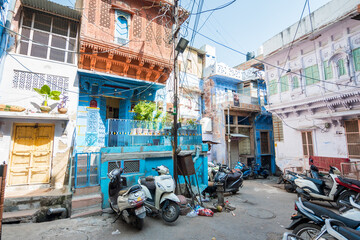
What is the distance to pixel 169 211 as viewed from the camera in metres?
5.21

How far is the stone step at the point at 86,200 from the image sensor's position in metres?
5.73

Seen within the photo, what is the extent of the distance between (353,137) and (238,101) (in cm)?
826

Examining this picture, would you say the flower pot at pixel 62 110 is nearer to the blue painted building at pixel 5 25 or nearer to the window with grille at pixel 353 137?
the blue painted building at pixel 5 25

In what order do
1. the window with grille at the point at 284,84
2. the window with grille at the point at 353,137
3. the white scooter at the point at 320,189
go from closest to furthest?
the white scooter at the point at 320,189 → the window with grille at the point at 353,137 → the window with grille at the point at 284,84

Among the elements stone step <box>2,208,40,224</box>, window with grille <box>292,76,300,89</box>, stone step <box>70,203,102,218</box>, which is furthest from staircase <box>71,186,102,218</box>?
window with grille <box>292,76,300,89</box>

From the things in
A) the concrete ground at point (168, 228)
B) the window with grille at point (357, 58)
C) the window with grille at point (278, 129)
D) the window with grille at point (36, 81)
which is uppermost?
the window with grille at point (357, 58)

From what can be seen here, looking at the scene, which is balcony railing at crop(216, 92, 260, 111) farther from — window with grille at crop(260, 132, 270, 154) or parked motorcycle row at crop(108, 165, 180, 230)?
parked motorcycle row at crop(108, 165, 180, 230)

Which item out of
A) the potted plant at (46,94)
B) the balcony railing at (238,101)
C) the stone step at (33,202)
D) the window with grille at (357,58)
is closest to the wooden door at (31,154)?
the potted plant at (46,94)

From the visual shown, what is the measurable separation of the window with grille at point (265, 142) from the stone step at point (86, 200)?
16462 mm

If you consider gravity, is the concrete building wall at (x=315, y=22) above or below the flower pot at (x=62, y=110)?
above

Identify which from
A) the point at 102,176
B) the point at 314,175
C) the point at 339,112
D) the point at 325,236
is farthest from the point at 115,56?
the point at 339,112

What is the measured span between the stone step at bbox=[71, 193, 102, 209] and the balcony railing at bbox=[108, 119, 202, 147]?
191 cm

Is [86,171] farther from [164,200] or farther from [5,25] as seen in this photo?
[5,25]

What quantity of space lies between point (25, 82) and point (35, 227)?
599cm
